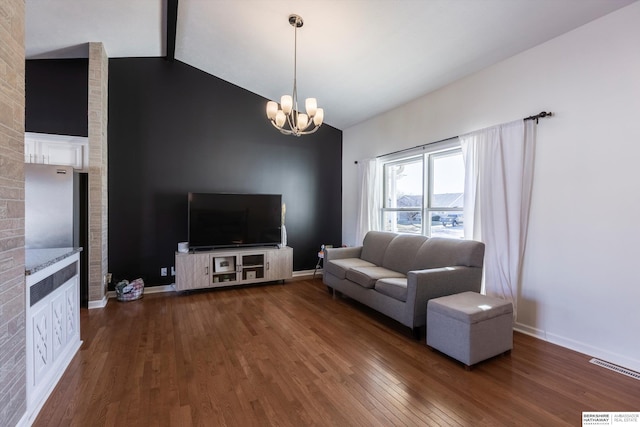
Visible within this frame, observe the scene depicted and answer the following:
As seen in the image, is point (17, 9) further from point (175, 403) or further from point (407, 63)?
point (407, 63)

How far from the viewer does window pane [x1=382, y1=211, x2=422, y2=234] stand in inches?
172

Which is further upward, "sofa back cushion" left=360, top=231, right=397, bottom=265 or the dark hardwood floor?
"sofa back cushion" left=360, top=231, right=397, bottom=265

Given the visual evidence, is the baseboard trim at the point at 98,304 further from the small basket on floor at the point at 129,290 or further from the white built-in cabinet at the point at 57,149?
the white built-in cabinet at the point at 57,149

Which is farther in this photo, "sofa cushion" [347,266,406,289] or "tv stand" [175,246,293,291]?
"tv stand" [175,246,293,291]

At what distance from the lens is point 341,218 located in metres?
5.92

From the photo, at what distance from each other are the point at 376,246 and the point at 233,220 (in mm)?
2269

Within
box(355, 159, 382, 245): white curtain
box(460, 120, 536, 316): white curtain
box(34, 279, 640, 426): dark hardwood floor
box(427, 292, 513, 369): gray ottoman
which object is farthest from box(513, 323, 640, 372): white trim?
box(355, 159, 382, 245): white curtain

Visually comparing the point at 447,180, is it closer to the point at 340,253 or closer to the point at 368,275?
the point at 368,275

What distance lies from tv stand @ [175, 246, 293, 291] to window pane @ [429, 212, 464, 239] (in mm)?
2341

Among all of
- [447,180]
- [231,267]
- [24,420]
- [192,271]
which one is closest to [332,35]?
[447,180]

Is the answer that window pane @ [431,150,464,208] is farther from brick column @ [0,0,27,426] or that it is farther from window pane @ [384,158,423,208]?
brick column @ [0,0,27,426]

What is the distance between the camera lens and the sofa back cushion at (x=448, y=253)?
3047mm

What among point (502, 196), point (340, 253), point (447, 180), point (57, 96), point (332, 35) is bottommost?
point (340, 253)

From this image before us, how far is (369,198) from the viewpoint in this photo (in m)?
5.04
